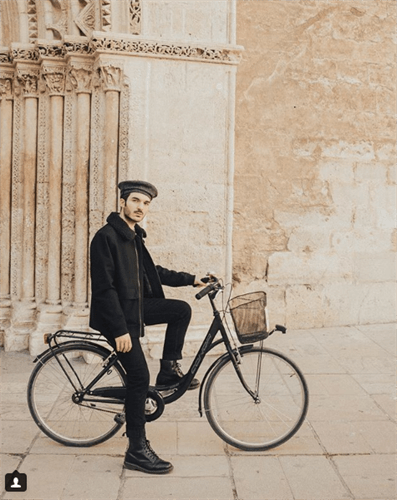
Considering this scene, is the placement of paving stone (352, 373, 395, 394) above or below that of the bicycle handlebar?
below

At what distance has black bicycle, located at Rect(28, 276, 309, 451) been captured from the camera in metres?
3.75

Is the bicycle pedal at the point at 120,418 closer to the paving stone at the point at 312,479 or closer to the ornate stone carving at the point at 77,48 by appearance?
the paving stone at the point at 312,479

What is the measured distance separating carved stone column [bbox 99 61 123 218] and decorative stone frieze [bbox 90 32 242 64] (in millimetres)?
149

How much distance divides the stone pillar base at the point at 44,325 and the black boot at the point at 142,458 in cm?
282

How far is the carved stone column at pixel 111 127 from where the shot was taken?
19.4 ft

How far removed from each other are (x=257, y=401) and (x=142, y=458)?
78 cm

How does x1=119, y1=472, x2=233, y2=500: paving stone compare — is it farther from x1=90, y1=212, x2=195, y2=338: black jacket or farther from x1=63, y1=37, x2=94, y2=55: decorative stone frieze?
x1=63, y1=37, x2=94, y2=55: decorative stone frieze

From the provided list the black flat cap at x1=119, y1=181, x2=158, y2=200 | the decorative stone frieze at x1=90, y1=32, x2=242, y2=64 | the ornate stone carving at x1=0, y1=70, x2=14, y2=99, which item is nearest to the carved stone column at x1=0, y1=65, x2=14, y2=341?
the ornate stone carving at x1=0, y1=70, x2=14, y2=99

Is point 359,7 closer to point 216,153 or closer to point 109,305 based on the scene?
point 216,153

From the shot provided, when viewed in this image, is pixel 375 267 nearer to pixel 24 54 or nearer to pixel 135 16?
pixel 135 16

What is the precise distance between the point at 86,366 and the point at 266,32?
16.4 feet

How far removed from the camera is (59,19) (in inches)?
253

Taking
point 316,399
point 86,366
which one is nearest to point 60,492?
point 86,366

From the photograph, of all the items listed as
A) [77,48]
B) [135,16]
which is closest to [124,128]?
[77,48]
